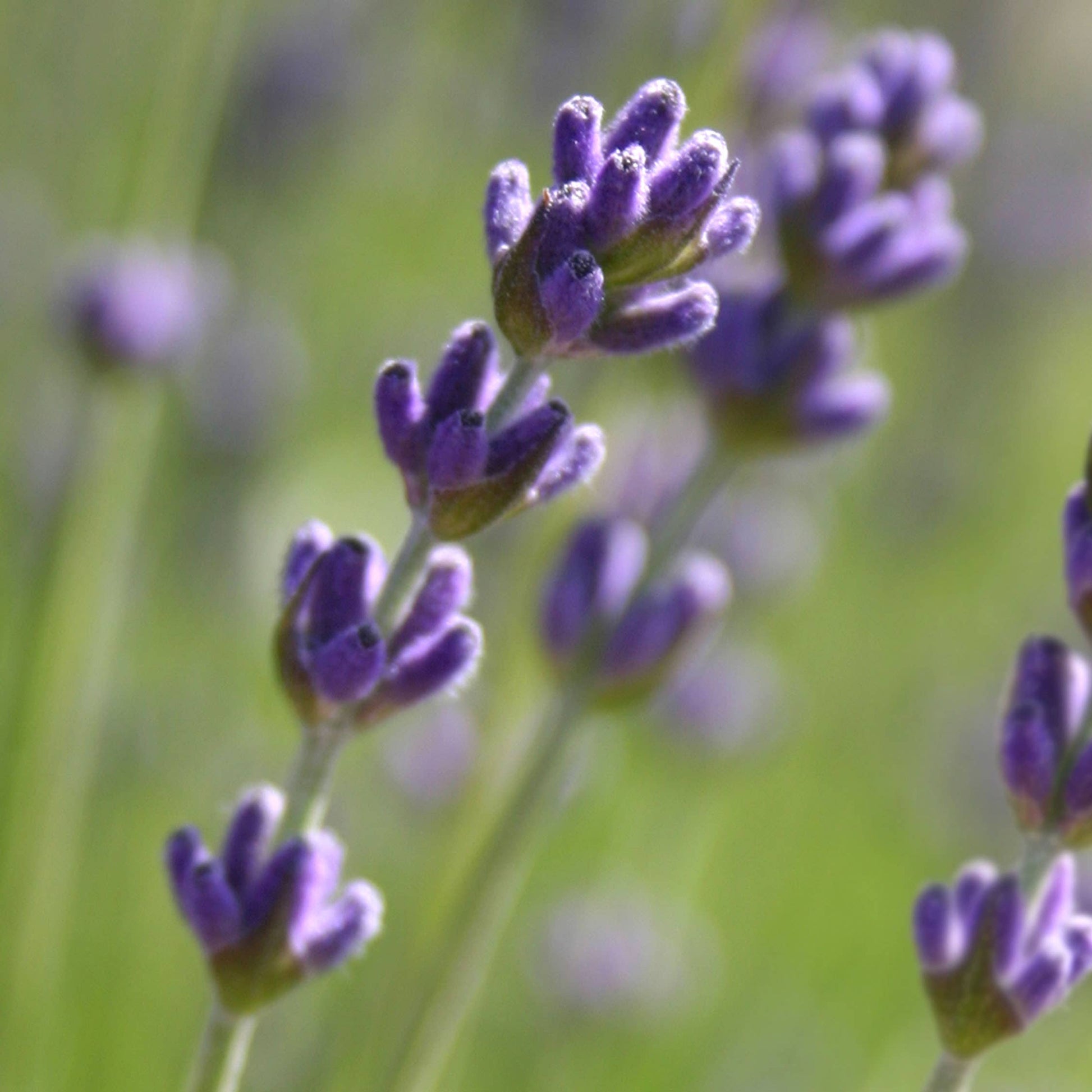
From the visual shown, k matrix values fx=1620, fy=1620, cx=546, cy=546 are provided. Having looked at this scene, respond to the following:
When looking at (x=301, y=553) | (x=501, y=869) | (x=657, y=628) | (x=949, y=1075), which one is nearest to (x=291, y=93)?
(x=657, y=628)

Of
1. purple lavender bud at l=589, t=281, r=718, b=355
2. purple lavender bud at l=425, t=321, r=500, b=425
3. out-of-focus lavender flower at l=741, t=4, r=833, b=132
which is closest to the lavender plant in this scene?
purple lavender bud at l=589, t=281, r=718, b=355

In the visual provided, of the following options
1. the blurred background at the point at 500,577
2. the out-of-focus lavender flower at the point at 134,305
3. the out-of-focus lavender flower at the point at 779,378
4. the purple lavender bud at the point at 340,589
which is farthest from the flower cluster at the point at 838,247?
the out-of-focus lavender flower at the point at 134,305

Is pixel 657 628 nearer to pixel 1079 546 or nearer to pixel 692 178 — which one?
pixel 1079 546

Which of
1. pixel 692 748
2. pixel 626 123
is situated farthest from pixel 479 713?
pixel 626 123

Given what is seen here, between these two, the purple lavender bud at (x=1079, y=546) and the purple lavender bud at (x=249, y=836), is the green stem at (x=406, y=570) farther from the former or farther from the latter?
the purple lavender bud at (x=1079, y=546)

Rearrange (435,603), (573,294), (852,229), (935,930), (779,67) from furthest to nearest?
1. (779,67)
2. (852,229)
3. (935,930)
4. (435,603)
5. (573,294)

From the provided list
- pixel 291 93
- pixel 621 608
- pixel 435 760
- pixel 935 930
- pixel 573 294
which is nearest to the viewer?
pixel 573 294
